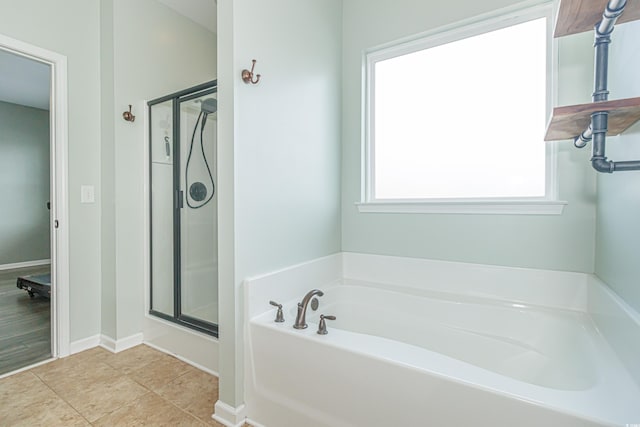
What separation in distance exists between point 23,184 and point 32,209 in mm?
379

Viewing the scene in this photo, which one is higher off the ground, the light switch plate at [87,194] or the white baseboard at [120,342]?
the light switch plate at [87,194]

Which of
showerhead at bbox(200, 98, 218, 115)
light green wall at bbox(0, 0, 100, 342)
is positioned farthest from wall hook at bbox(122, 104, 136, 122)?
showerhead at bbox(200, 98, 218, 115)

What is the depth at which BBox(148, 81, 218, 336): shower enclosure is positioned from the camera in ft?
7.74

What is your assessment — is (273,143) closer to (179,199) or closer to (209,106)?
(209,106)

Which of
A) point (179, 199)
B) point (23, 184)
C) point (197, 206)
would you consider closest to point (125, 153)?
point (179, 199)

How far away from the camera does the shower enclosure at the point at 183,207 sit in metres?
2.36

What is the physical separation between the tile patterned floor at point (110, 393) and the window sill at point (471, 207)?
1611 millimetres

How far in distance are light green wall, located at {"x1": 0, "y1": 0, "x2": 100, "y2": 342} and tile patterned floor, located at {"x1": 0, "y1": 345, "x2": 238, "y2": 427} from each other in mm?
400

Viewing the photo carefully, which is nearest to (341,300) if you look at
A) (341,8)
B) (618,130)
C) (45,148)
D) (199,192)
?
(199,192)

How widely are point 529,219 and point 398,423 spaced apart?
1351 millimetres

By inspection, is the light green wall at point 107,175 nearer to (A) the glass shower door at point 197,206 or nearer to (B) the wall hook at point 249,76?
(A) the glass shower door at point 197,206

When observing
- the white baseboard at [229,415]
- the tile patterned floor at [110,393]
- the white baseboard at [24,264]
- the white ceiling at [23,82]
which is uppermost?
the white ceiling at [23,82]

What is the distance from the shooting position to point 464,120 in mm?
2037

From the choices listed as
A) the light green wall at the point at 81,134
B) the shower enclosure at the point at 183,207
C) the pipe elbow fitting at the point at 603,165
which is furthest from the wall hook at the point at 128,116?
the pipe elbow fitting at the point at 603,165
